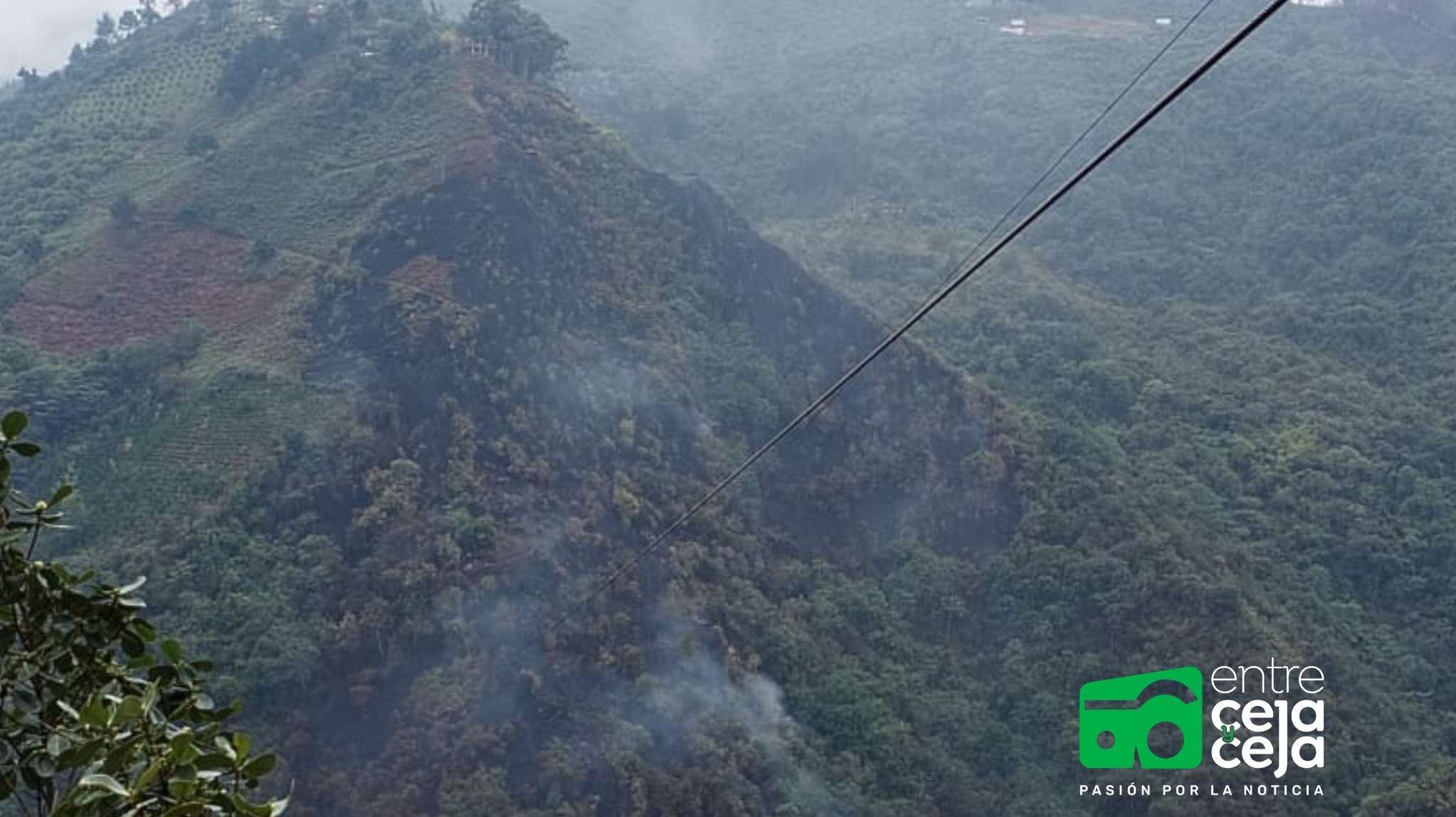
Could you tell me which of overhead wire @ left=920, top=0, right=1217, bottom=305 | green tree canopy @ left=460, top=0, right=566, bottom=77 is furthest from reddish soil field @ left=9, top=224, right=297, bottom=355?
overhead wire @ left=920, top=0, right=1217, bottom=305

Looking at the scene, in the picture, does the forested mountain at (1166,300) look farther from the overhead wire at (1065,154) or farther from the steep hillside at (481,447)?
the steep hillside at (481,447)

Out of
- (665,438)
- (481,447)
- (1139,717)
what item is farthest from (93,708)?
(665,438)

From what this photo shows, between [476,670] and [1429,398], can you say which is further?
[1429,398]

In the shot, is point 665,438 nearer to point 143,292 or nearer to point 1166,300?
point 143,292

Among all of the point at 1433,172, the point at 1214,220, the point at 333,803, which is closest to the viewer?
the point at 333,803

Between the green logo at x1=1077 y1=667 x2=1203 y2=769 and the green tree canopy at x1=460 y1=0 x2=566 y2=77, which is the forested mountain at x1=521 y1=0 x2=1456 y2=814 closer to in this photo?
the green logo at x1=1077 y1=667 x2=1203 y2=769

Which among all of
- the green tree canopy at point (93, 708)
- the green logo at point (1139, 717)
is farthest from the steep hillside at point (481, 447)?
the green tree canopy at point (93, 708)

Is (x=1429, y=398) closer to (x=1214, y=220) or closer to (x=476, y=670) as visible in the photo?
(x=1214, y=220)

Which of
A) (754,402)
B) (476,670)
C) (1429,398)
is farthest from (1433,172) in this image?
(476,670)
